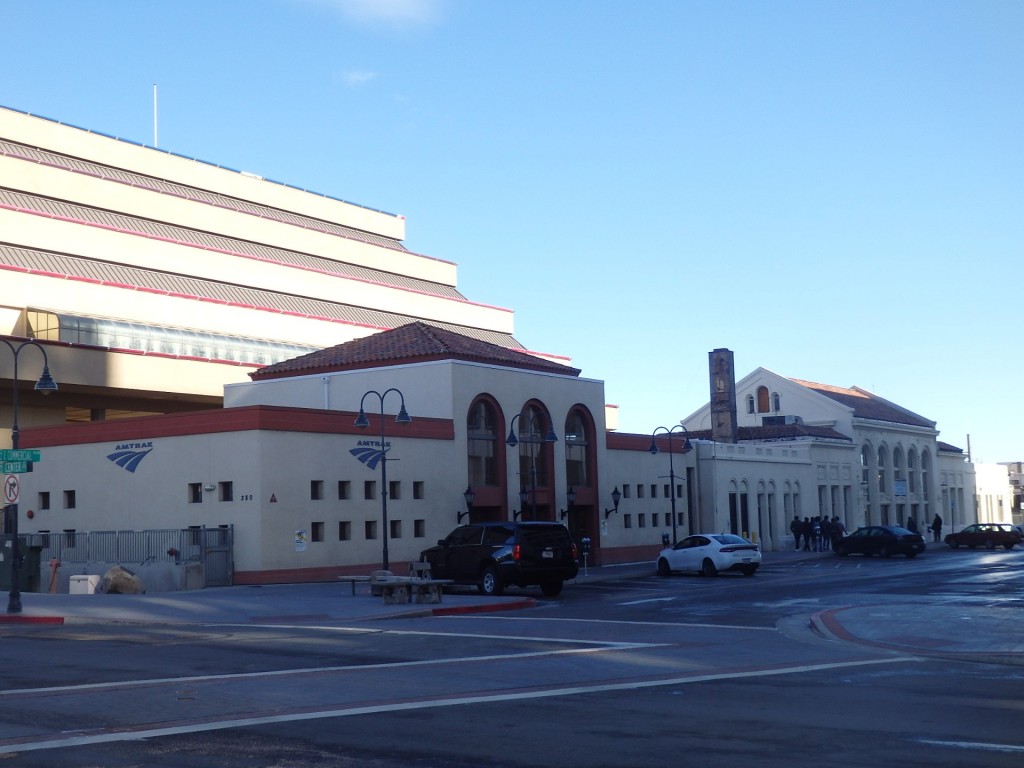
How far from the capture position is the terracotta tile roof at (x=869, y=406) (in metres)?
85.3

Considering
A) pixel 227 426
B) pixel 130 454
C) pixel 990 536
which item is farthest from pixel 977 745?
pixel 990 536

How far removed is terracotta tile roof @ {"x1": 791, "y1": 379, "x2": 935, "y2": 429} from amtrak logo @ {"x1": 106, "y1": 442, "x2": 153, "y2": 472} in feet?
186

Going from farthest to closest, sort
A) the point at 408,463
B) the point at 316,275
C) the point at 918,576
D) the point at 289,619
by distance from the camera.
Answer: the point at 316,275
the point at 408,463
the point at 918,576
the point at 289,619

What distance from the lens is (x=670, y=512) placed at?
189 feet

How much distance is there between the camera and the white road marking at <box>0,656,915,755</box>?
9.79 meters

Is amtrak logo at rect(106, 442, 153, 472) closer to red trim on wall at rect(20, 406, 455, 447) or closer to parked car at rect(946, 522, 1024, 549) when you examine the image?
red trim on wall at rect(20, 406, 455, 447)

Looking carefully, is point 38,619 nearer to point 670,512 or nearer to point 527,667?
point 527,667

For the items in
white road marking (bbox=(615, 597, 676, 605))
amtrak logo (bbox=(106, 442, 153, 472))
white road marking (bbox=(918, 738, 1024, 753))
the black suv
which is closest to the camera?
white road marking (bbox=(918, 738, 1024, 753))

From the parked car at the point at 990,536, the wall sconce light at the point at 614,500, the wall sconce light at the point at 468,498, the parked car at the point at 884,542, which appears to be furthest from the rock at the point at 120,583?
the parked car at the point at 990,536

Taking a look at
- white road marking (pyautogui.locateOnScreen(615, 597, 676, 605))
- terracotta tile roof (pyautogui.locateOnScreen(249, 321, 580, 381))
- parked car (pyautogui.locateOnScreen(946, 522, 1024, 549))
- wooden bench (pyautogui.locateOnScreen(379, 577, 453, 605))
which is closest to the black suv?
white road marking (pyautogui.locateOnScreen(615, 597, 676, 605))

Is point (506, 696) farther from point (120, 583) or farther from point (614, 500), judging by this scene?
point (614, 500)

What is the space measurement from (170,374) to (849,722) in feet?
160

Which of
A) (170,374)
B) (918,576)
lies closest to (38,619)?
(918,576)

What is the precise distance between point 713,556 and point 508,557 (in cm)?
1265
